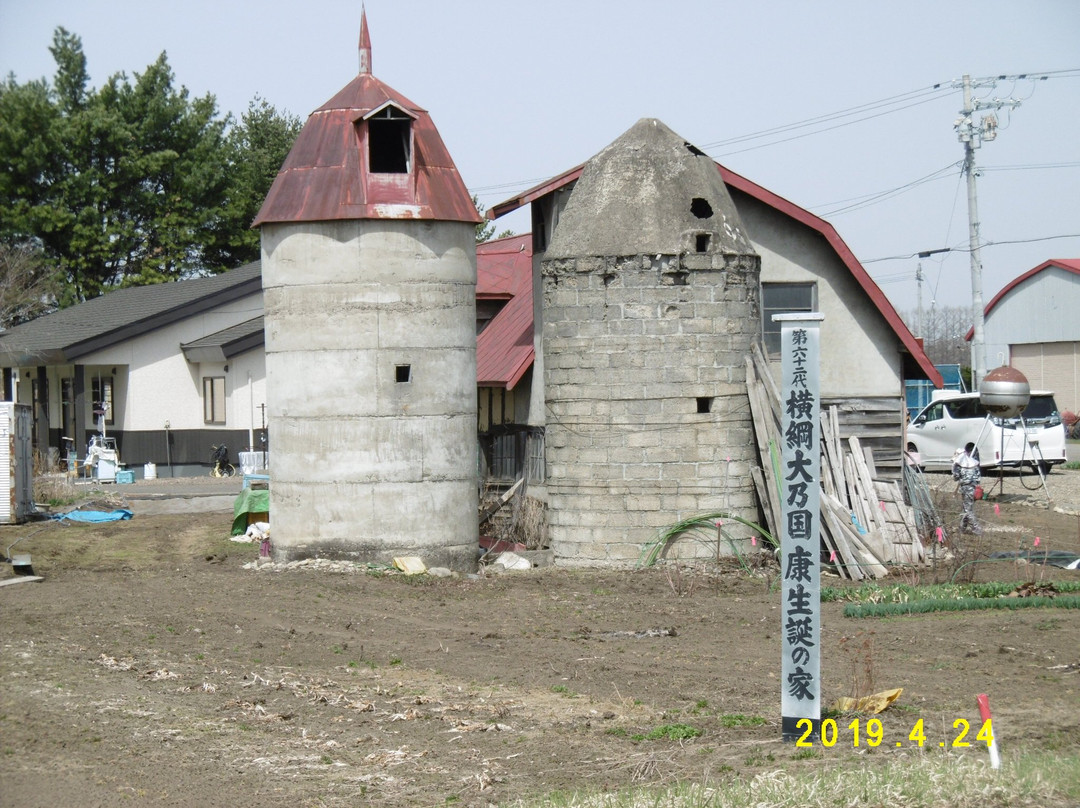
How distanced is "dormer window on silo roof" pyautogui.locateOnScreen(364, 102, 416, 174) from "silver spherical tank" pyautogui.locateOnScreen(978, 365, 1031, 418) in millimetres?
11566

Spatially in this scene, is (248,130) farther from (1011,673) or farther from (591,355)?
(1011,673)

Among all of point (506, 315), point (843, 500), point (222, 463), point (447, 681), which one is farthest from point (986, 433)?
point (447, 681)

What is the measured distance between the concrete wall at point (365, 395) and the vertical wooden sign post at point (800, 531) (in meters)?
10.1

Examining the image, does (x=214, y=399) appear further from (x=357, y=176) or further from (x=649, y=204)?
(x=649, y=204)

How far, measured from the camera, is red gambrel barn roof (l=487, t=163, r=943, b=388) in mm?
20828

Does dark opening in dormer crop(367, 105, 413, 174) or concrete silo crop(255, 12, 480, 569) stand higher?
dark opening in dormer crop(367, 105, 413, 174)

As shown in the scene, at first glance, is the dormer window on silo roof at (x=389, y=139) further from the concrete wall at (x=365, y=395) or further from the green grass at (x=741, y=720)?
the green grass at (x=741, y=720)

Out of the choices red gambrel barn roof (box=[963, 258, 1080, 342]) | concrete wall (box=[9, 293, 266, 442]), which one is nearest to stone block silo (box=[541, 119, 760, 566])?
concrete wall (box=[9, 293, 266, 442])

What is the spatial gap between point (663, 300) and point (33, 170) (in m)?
16.4

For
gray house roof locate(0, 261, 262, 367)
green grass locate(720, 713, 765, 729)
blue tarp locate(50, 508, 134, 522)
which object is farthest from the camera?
gray house roof locate(0, 261, 262, 367)

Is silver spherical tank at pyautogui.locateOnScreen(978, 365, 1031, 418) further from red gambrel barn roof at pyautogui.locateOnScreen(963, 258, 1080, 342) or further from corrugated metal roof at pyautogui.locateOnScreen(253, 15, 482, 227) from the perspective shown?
red gambrel barn roof at pyautogui.locateOnScreen(963, 258, 1080, 342)

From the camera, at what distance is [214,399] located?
33.7 meters

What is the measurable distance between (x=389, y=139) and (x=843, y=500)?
347 inches

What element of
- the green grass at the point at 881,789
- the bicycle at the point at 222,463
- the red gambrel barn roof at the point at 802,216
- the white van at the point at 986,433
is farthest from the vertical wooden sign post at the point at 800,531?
the bicycle at the point at 222,463
